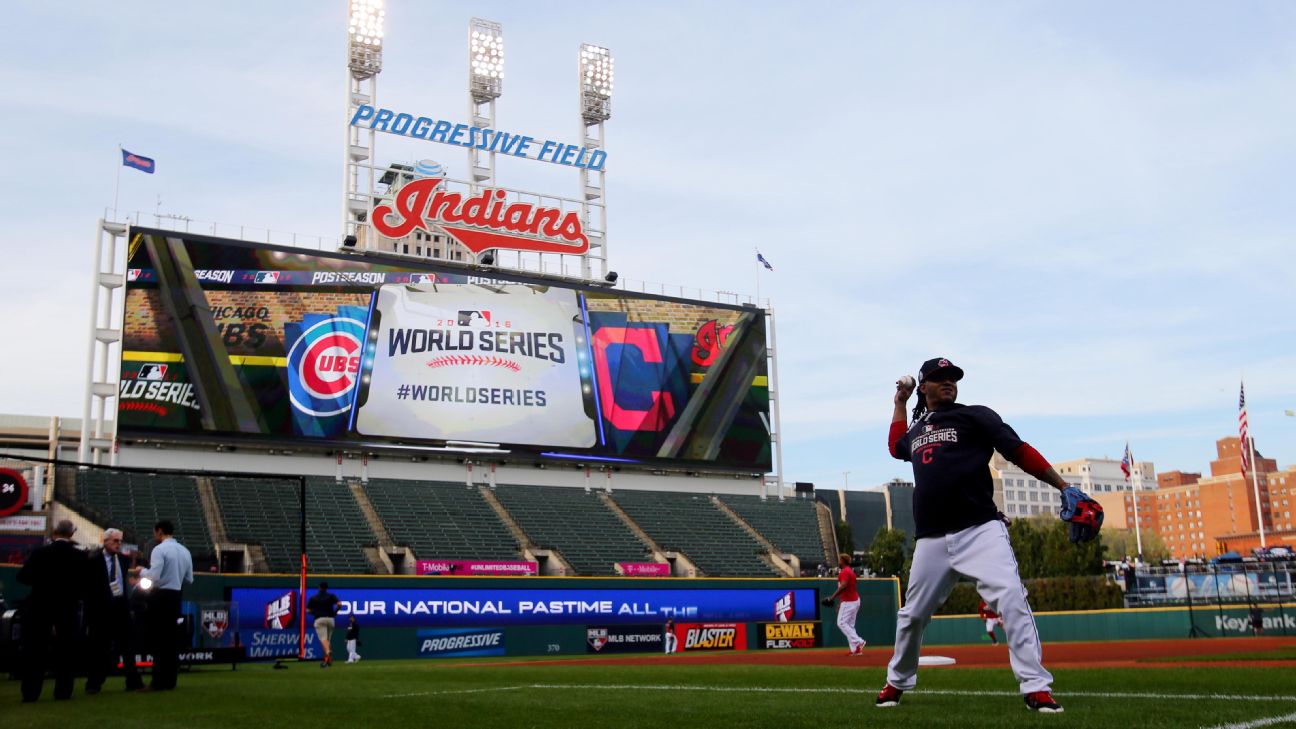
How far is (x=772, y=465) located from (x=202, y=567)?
22139 mm

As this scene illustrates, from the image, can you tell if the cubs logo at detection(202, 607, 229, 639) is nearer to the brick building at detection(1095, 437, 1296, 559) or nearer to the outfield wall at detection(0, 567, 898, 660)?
the outfield wall at detection(0, 567, 898, 660)

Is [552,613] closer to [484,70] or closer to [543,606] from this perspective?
[543,606]

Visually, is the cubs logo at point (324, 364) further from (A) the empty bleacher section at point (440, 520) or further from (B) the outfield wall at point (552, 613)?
(B) the outfield wall at point (552, 613)

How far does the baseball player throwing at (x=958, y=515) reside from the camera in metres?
6.11

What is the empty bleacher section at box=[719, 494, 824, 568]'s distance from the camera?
44375mm

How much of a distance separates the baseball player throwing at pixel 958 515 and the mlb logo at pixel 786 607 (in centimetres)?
3271

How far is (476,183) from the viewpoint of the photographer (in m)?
42.8

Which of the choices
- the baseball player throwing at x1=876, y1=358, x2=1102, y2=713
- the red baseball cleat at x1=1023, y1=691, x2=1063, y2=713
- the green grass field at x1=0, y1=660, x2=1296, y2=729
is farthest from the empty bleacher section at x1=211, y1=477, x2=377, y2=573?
the red baseball cleat at x1=1023, y1=691, x2=1063, y2=713

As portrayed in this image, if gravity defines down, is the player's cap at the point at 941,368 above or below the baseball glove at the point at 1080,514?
above

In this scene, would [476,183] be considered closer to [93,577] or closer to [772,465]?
[772,465]

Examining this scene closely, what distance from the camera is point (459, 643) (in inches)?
1266

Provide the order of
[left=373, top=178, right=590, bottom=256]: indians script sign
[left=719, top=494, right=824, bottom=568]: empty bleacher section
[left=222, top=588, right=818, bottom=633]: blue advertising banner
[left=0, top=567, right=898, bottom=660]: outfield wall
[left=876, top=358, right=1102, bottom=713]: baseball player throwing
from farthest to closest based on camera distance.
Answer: [left=719, top=494, right=824, bottom=568]: empty bleacher section < [left=373, top=178, right=590, bottom=256]: indians script sign < [left=222, top=588, right=818, bottom=633]: blue advertising banner < [left=0, top=567, right=898, bottom=660]: outfield wall < [left=876, top=358, right=1102, bottom=713]: baseball player throwing

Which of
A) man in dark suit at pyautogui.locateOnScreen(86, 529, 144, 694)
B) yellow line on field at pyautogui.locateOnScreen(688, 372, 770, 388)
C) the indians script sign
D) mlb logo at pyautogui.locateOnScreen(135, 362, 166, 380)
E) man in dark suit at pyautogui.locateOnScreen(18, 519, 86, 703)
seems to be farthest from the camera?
yellow line on field at pyautogui.locateOnScreen(688, 372, 770, 388)

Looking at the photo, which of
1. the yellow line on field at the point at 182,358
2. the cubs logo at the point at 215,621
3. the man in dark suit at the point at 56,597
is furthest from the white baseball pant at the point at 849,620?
the yellow line on field at the point at 182,358
